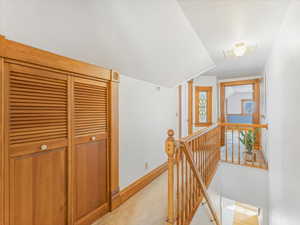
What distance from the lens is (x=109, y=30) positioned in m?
1.52

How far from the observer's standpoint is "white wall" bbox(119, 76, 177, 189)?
221cm

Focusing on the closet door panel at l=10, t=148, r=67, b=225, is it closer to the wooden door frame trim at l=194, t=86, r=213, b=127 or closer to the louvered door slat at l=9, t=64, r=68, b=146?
the louvered door slat at l=9, t=64, r=68, b=146

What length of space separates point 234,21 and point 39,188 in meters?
2.74

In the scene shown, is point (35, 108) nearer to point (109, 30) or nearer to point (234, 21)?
point (109, 30)

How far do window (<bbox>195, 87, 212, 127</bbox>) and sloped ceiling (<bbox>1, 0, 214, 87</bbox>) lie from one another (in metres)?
2.44

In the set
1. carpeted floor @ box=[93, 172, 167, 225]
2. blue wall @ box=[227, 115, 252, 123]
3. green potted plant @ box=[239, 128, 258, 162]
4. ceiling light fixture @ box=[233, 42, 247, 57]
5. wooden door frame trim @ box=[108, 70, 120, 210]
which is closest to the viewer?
carpeted floor @ box=[93, 172, 167, 225]

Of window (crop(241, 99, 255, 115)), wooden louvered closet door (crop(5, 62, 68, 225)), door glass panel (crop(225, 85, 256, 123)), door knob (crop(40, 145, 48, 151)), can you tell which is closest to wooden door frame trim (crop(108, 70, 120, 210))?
wooden louvered closet door (crop(5, 62, 68, 225))

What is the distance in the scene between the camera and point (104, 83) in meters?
1.87

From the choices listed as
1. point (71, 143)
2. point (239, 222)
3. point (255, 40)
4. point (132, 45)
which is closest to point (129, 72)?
point (132, 45)

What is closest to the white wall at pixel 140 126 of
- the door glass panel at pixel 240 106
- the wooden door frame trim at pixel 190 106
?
the wooden door frame trim at pixel 190 106

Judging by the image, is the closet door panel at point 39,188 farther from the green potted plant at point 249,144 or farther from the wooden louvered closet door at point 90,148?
the green potted plant at point 249,144

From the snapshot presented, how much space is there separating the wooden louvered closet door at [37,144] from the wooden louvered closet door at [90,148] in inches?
5.5

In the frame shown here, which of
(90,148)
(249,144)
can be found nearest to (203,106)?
(249,144)

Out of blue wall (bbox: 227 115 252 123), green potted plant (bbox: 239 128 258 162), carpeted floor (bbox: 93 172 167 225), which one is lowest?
carpeted floor (bbox: 93 172 167 225)
